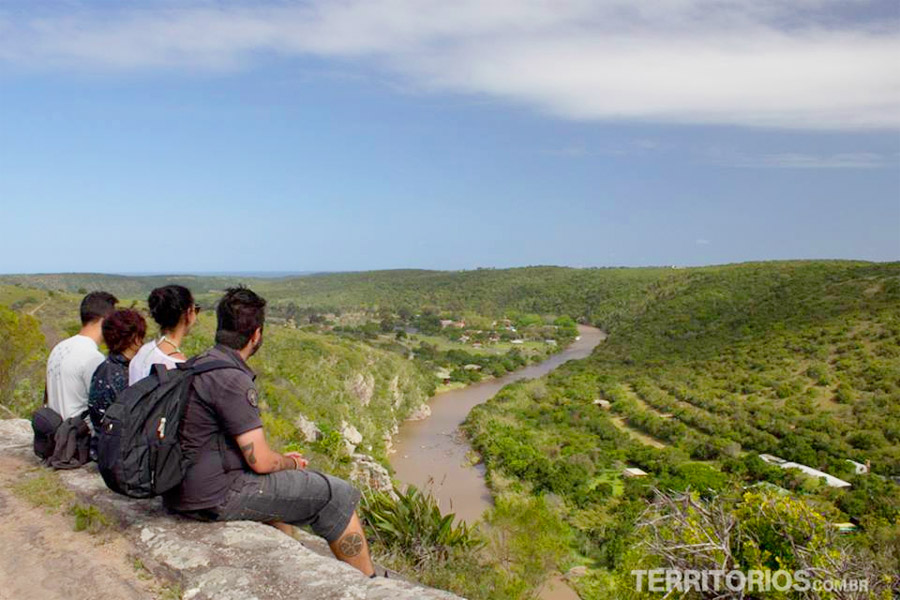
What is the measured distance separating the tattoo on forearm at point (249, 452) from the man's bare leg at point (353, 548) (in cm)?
64

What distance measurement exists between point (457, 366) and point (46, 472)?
45.6m

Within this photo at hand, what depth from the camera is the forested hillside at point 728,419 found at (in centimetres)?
1698

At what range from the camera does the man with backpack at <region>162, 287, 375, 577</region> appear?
2949 millimetres

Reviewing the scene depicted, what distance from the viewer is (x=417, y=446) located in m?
29.6

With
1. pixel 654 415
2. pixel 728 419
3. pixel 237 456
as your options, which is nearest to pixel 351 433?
pixel 654 415

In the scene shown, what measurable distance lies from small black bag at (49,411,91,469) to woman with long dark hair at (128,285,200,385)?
0.82 m

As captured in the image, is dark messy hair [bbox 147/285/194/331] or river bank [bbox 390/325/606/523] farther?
river bank [bbox 390/325/606/523]

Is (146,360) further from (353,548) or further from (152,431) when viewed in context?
(353,548)

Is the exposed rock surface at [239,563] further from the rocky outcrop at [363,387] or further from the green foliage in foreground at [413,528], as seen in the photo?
the rocky outcrop at [363,387]

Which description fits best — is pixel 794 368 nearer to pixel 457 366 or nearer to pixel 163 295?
pixel 457 366

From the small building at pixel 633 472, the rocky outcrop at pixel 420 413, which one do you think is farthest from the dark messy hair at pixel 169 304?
the rocky outcrop at pixel 420 413

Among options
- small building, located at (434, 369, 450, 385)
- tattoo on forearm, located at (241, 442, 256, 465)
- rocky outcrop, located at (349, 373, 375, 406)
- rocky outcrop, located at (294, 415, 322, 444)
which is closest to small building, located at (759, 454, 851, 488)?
rocky outcrop, located at (294, 415, 322, 444)

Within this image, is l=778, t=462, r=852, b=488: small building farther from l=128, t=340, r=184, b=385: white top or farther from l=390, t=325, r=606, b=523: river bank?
l=128, t=340, r=184, b=385: white top

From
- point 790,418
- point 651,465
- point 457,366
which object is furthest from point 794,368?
point 457,366
